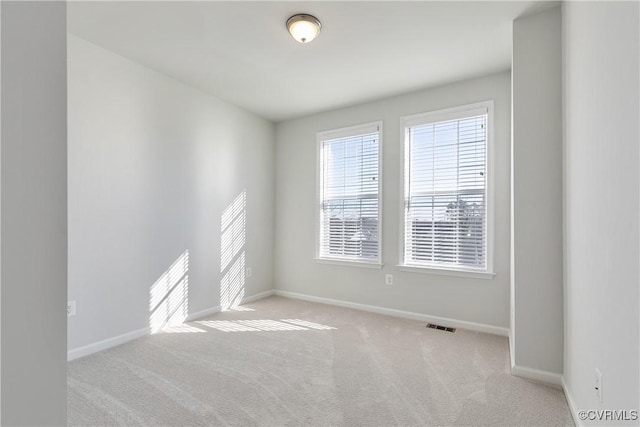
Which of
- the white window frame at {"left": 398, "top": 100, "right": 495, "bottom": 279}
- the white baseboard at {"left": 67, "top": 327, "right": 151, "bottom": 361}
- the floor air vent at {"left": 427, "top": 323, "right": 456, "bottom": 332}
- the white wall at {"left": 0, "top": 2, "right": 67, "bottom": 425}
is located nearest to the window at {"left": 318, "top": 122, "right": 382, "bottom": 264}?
the white window frame at {"left": 398, "top": 100, "right": 495, "bottom": 279}

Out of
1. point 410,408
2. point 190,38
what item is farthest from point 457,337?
point 190,38

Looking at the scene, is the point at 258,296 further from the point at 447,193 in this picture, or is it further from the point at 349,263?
the point at 447,193

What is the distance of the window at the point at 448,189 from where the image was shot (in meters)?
3.27

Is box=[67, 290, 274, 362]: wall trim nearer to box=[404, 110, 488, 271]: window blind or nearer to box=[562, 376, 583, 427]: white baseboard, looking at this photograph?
box=[404, 110, 488, 271]: window blind

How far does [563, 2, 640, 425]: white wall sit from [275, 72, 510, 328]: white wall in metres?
1.17

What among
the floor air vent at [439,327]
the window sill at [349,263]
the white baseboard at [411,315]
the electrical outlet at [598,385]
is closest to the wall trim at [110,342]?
the white baseboard at [411,315]

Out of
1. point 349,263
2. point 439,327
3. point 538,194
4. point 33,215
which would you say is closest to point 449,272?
point 439,327

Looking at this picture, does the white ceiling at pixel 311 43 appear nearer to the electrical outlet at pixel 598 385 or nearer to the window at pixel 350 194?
the window at pixel 350 194

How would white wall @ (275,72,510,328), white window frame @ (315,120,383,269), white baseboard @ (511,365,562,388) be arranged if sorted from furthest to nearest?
white window frame @ (315,120,383,269) → white wall @ (275,72,510,328) → white baseboard @ (511,365,562,388)

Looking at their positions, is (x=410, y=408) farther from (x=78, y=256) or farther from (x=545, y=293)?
(x=78, y=256)

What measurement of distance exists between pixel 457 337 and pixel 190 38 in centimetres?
363

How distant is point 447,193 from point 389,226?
0.77m

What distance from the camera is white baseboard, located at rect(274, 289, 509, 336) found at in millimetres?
3156

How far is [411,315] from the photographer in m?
3.58
